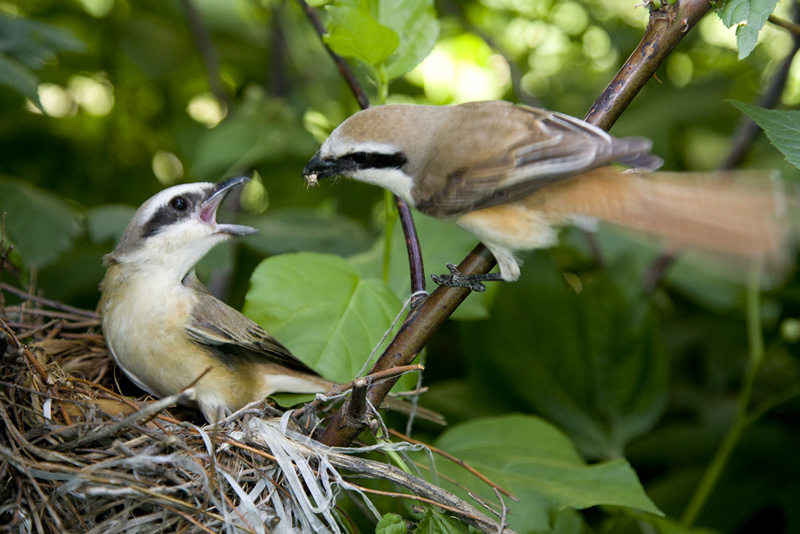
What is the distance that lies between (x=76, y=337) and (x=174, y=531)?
3.64ft

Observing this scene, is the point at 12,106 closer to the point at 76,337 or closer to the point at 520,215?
the point at 76,337

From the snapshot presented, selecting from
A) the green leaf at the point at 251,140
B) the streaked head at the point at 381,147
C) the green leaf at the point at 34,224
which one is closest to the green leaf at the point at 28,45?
the green leaf at the point at 34,224

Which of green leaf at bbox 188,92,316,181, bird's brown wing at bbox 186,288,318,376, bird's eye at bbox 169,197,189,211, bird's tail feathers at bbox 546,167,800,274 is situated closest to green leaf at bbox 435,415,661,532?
bird's brown wing at bbox 186,288,318,376

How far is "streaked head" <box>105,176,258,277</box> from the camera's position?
6.72 ft

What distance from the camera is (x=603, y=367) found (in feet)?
8.94

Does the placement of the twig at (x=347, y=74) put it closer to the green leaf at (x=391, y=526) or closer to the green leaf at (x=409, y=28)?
the green leaf at (x=409, y=28)

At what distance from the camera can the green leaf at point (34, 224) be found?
2.43 m

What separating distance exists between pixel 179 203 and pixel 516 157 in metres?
1.07

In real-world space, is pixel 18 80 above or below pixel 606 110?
below

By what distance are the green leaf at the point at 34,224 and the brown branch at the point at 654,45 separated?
2.01 m

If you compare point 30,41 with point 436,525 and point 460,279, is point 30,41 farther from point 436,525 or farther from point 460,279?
point 436,525

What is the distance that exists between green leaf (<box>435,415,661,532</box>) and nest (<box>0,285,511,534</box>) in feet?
0.97

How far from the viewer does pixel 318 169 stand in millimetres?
1830

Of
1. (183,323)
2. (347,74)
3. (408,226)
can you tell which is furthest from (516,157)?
(183,323)
